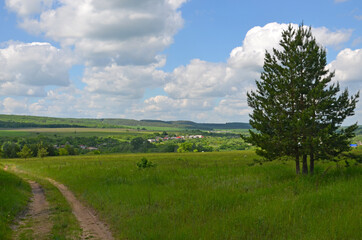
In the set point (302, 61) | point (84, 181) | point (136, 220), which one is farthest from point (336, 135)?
point (84, 181)

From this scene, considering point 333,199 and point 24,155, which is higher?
point 333,199

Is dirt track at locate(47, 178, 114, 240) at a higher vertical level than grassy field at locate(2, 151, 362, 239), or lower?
lower

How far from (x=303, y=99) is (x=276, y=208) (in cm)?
806

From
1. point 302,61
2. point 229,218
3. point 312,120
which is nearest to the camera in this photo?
point 229,218

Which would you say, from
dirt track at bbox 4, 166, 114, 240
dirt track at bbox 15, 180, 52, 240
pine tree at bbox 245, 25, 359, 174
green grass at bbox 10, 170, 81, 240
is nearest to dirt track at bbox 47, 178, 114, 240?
dirt track at bbox 4, 166, 114, 240

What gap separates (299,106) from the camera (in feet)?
51.4

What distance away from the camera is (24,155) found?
84125mm

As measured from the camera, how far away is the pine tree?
47.3 ft

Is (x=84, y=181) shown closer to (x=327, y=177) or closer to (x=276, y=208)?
(x=276, y=208)

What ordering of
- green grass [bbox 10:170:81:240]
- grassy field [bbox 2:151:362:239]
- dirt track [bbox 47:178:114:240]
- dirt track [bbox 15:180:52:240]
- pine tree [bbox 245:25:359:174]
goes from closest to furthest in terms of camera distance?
1. grassy field [bbox 2:151:362:239]
2. green grass [bbox 10:170:81:240]
3. dirt track [bbox 47:178:114:240]
4. dirt track [bbox 15:180:52:240]
5. pine tree [bbox 245:25:359:174]

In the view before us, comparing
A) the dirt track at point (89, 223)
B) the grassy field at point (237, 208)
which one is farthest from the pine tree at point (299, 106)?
the dirt track at point (89, 223)

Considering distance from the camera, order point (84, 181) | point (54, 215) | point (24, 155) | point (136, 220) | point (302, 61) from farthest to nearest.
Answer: point (24, 155) → point (84, 181) → point (302, 61) → point (54, 215) → point (136, 220)

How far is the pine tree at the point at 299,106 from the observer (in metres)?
14.4

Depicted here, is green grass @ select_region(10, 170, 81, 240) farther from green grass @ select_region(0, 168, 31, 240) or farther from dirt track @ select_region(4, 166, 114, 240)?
green grass @ select_region(0, 168, 31, 240)
